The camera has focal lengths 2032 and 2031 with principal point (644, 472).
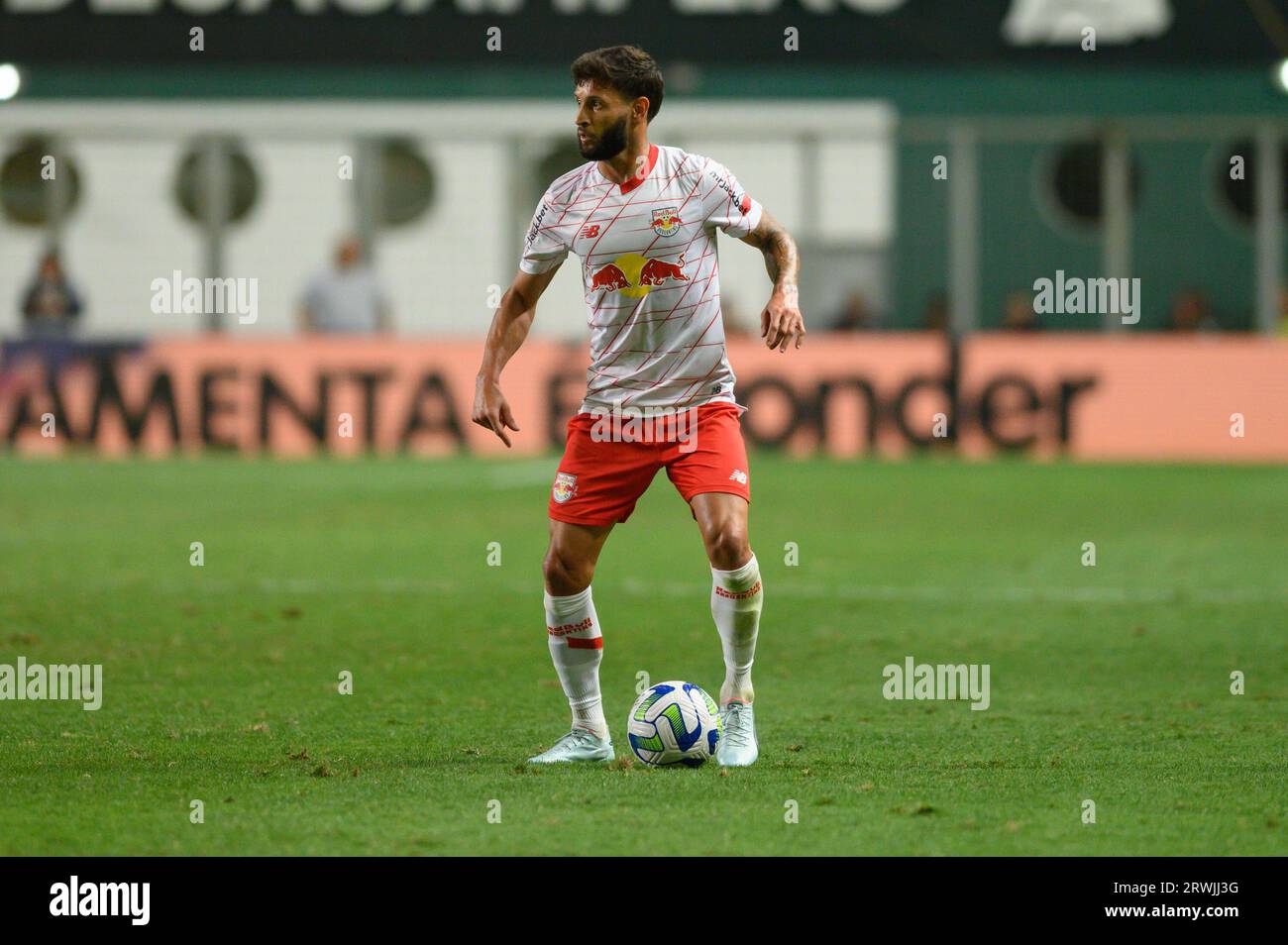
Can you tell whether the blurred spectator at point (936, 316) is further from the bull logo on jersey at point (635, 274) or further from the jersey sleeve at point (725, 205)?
the bull logo on jersey at point (635, 274)

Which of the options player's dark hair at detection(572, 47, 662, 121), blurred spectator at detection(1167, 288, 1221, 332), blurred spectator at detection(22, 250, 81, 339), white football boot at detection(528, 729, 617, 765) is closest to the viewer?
player's dark hair at detection(572, 47, 662, 121)

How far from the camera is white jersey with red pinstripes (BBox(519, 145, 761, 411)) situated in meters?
6.54

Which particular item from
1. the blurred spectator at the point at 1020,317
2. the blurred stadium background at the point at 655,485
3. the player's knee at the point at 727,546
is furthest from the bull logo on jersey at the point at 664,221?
the blurred spectator at the point at 1020,317

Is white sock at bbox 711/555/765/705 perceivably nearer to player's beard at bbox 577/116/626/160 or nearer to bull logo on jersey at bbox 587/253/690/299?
bull logo on jersey at bbox 587/253/690/299

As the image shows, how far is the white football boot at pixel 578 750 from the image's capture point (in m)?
6.45

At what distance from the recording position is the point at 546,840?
17.3 ft

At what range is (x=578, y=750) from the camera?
6.51 m

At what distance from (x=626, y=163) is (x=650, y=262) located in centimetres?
32

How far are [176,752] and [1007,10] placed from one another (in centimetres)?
1932

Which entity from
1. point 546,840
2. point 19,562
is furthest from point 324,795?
point 19,562

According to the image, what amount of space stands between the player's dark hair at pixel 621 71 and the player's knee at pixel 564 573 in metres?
1.43

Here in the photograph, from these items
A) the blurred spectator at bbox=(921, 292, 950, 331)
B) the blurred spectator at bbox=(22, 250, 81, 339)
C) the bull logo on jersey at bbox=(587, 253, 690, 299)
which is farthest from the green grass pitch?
the blurred spectator at bbox=(921, 292, 950, 331)

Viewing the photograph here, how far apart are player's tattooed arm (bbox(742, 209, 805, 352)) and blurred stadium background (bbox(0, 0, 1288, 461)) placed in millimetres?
13009

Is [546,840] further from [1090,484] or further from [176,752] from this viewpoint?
[1090,484]
